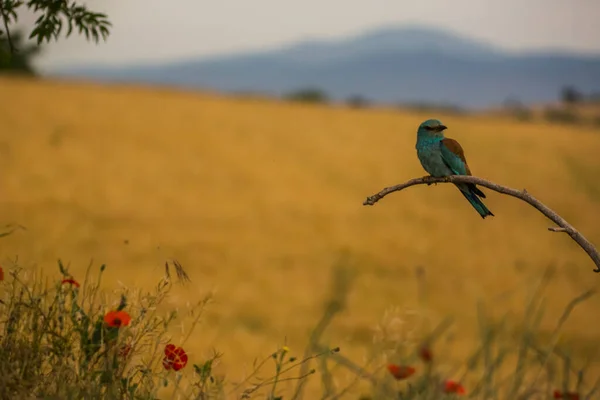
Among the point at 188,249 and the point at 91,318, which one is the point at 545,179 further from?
the point at 91,318

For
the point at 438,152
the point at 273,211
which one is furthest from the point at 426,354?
the point at 273,211

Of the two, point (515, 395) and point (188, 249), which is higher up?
point (515, 395)

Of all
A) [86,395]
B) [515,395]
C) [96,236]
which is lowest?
[96,236]

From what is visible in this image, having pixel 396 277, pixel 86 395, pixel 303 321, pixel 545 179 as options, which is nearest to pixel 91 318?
pixel 86 395

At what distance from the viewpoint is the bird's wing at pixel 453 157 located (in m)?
2.46

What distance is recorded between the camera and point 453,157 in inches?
96.9

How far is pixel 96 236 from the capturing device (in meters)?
12.6

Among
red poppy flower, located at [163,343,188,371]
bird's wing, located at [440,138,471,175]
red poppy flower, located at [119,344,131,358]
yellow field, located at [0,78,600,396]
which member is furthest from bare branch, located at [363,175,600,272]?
yellow field, located at [0,78,600,396]

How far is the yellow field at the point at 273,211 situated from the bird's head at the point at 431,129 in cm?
543

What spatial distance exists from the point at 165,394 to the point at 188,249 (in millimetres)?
6416

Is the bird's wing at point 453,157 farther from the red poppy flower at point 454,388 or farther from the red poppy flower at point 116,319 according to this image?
the red poppy flower at point 116,319

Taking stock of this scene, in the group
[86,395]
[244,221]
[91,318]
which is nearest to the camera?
[86,395]

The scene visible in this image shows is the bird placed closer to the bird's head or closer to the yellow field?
the bird's head

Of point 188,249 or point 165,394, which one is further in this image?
point 188,249
